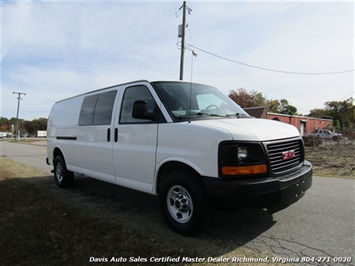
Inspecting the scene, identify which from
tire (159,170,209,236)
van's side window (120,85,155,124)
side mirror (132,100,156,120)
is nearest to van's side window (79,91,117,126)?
van's side window (120,85,155,124)

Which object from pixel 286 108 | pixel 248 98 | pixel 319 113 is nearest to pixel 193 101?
pixel 248 98

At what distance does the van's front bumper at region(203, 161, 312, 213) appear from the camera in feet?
10.3

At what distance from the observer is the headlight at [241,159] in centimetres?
319

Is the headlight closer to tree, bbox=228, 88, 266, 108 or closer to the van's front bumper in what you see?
the van's front bumper

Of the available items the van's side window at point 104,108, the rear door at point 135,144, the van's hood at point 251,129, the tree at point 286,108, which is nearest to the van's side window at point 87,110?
the van's side window at point 104,108

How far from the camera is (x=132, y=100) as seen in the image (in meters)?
4.69

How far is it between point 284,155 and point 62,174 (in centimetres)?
546

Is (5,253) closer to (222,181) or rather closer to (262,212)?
(222,181)

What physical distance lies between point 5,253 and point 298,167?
12.9 ft

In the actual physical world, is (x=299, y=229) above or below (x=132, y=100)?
below

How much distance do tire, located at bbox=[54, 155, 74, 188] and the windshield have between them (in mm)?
3841

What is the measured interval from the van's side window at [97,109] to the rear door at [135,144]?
1.28 feet

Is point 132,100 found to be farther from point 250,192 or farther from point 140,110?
point 250,192

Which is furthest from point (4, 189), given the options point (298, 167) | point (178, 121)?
point (298, 167)
